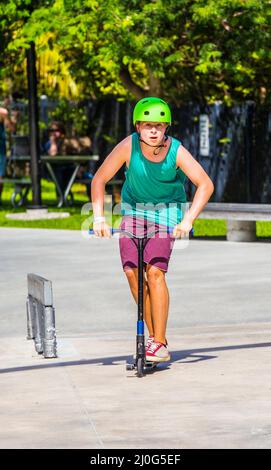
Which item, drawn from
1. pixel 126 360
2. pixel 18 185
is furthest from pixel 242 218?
pixel 126 360

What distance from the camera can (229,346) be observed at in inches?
409

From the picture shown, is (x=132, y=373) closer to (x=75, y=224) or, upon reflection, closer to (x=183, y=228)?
(x=183, y=228)

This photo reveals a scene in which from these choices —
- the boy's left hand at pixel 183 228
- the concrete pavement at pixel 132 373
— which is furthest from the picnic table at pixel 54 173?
the boy's left hand at pixel 183 228

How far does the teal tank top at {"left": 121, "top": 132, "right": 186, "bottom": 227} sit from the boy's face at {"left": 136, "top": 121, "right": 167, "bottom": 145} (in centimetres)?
13

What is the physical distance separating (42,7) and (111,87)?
8.14 m

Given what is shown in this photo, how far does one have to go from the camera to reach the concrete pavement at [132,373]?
746cm

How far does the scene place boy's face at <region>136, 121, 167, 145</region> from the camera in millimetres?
9188

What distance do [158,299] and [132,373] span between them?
0.52 metres

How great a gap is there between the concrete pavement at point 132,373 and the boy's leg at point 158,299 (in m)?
0.26

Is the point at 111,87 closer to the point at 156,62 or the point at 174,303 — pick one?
the point at 156,62

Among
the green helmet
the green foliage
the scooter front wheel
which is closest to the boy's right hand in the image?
the green helmet

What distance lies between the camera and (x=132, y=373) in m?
9.38

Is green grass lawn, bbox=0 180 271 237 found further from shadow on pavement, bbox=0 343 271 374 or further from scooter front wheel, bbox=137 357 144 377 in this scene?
scooter front wheel, bbox=137 357 144 377
